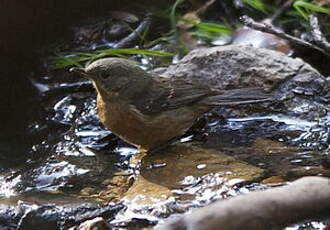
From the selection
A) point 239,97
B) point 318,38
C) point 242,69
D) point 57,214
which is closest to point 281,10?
point 318,38

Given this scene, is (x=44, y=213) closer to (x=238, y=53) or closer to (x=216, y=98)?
(x=216, y=98)

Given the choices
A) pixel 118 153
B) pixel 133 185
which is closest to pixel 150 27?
pixel 118 153

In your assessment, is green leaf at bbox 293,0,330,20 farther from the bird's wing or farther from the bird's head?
the bird's head

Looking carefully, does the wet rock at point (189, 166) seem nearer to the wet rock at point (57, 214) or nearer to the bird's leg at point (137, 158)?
the bird's leg at point (137, 158)

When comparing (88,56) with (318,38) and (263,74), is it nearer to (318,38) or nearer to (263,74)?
(263,74)

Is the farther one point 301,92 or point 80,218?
point 301,92

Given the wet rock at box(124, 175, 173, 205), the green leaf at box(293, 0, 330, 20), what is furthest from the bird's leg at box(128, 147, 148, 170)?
the green leaf at box(293, 0, 330, 20)
